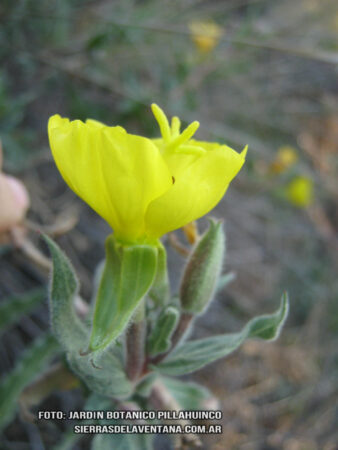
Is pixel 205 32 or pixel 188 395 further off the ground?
pixel 205 32

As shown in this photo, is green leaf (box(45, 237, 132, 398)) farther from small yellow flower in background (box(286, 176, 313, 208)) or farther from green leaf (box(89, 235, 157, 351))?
small yellow flower in background (box(286, 176, 313, 208))

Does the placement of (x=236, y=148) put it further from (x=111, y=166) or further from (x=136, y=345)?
Result: (x=111, y=166)

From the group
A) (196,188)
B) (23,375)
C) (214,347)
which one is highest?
(196,188)

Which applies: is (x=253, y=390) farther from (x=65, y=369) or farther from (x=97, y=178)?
(x=97, y=178)

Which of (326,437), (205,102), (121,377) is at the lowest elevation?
(326,437)

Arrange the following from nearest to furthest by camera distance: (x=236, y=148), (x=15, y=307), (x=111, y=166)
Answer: (x=111, y=166)
(x=15, y=307)
(x=236, y=148)

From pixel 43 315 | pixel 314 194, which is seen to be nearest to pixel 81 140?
pixel 43 315

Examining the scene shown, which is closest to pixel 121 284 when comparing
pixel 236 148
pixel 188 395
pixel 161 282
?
pixel 161 282
